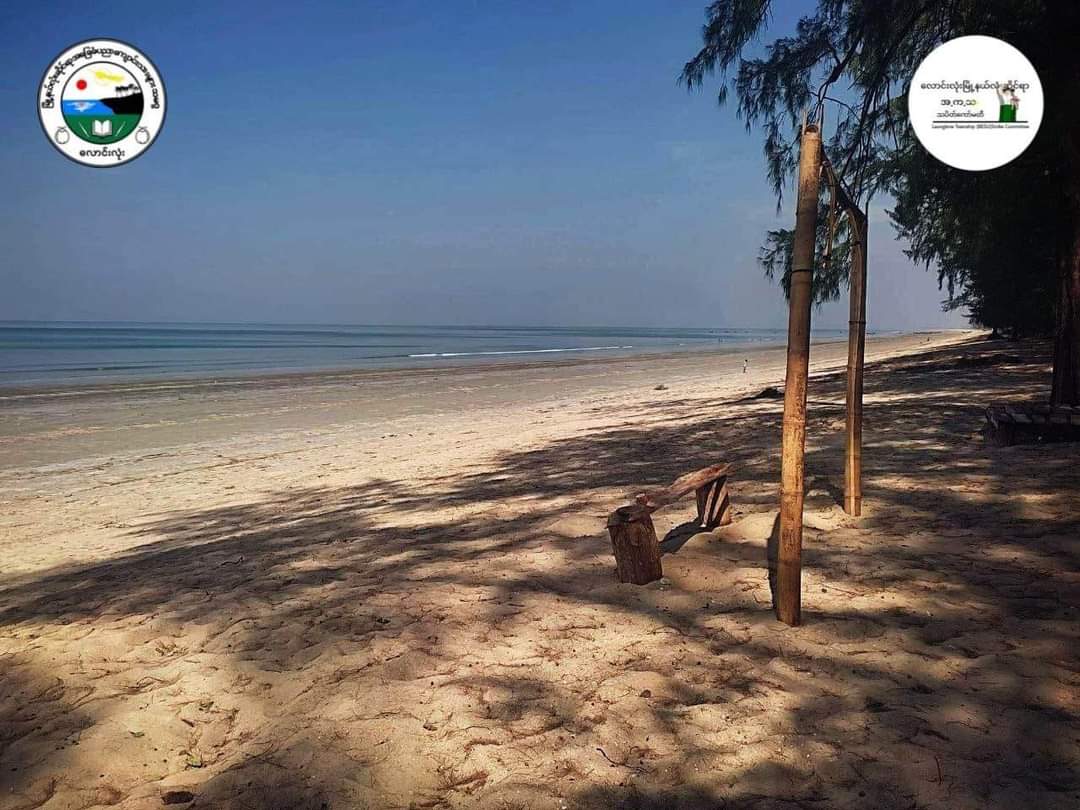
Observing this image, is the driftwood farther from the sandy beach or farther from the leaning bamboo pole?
the leaning bamboo pole

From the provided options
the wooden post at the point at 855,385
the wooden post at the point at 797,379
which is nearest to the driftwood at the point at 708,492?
the wooden post at the point at 855,385

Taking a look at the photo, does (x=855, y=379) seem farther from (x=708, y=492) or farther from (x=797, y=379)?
(x=797, y=379)

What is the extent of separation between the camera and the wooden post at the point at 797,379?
3277 mm

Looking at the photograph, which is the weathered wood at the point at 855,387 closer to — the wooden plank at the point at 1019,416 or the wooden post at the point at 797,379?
the wooden post at the point at 797,379

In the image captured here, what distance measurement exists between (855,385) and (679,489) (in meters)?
→ 1.63

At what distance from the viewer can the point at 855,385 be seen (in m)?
5.02

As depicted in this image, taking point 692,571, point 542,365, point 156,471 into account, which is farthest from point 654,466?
point 542,365

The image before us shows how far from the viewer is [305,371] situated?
28406 mm

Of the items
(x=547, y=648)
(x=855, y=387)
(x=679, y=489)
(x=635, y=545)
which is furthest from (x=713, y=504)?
(x=547, y=648)

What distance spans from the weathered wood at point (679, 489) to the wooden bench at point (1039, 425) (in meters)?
3.51

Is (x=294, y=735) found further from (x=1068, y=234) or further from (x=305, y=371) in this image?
(x=305, y=371)

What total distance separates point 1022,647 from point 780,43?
280 inches

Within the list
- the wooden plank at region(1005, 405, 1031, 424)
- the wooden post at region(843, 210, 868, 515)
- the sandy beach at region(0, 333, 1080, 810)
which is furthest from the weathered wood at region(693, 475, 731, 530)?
the wooden plank at region(1005, 405, 1031, 424)

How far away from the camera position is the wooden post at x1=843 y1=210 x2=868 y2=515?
4883 millimetres
